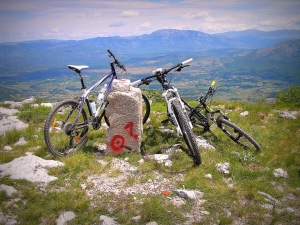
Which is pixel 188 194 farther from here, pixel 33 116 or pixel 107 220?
pixel 33 116

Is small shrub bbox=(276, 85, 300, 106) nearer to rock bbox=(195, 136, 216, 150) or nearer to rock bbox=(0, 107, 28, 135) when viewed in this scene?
rock bbox=(195, 136, 216, 150)

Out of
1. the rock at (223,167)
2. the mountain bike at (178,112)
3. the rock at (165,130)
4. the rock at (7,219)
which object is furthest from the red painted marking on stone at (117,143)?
the rock at (7,219)

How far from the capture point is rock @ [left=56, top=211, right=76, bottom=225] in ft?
12.9

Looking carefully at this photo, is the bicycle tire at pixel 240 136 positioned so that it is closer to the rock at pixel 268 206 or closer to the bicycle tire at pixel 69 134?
the rock at pixel 268 206

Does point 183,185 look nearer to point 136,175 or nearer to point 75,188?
point 136,175

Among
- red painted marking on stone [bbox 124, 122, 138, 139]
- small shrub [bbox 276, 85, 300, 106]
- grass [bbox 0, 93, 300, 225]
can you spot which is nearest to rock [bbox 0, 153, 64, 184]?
grass [bbox 0, 93, 300, 225]

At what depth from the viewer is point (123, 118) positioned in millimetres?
6578

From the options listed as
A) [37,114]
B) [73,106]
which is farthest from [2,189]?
[37,114]

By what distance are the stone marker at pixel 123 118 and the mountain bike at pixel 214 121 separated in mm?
2058

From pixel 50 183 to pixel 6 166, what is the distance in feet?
4.29

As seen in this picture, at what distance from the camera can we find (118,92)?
654 cm

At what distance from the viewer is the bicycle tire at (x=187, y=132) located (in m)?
5.87

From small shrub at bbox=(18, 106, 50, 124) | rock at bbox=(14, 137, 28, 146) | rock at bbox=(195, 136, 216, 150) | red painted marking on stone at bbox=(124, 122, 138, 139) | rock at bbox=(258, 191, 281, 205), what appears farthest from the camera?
small shrub at bbox=(18, 106, 50, 124)

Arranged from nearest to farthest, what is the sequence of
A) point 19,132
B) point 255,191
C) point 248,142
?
point 255,191, point 248,142, point 19,132
